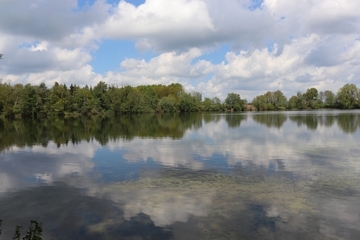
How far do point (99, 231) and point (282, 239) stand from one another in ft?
15.6

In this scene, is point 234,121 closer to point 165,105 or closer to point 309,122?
point 309,122

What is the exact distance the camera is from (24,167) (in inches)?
630

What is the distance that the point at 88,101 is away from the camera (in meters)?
100

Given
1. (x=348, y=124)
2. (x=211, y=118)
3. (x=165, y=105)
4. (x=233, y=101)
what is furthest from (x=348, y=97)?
(x=348, y=124)

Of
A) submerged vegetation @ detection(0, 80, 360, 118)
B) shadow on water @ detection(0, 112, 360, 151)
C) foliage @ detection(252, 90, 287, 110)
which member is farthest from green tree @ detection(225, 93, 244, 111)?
shadow on water @ detection(0, 112, 360, 151)

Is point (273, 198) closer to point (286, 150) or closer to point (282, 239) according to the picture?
point (282, 239)

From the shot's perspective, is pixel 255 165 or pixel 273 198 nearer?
pixel 273 198

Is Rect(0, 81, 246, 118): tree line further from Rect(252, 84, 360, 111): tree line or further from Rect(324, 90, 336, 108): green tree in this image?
Rect(324, 90, 336, 108): green tree

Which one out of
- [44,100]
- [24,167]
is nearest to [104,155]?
[24,167]

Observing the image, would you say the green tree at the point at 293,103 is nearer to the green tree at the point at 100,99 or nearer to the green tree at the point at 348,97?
the green tree at the point at 348,97

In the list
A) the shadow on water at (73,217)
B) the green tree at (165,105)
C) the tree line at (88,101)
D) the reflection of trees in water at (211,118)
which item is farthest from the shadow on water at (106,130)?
the green tree at (165,105)

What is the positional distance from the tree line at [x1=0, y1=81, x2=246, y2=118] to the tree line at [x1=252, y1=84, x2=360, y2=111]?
15.8 metres

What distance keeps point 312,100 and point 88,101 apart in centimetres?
10626

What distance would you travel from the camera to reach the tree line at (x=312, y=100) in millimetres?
125688
